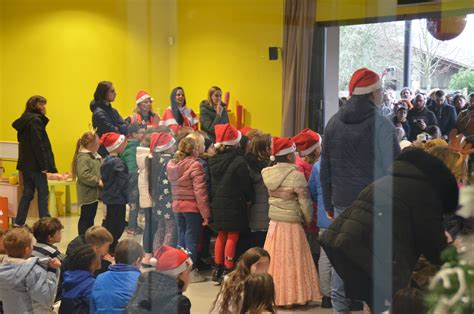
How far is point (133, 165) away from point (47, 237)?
26.8 inches

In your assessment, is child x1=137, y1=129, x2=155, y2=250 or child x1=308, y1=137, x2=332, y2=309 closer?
child x1=308, y1=137, x2=332, y2=309

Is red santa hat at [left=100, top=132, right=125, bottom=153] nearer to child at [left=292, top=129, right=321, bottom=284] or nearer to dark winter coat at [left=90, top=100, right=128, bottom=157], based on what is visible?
dark winter coat at [left=90, top=100, right=128, bottom=157]

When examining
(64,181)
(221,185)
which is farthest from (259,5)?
(64,181)

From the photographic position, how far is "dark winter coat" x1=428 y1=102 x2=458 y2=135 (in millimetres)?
2881

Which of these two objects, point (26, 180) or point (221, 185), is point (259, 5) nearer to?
point (221, 185)

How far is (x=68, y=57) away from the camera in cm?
620

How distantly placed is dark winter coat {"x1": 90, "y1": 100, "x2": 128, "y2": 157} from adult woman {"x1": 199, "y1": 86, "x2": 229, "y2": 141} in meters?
0.54

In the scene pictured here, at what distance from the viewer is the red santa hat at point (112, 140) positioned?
4.82 metres

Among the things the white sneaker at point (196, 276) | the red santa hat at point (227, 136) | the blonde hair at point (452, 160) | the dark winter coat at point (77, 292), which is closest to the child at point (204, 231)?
the red santa hat at point (227, 136)

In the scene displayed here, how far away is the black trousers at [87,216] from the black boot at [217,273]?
904 mm

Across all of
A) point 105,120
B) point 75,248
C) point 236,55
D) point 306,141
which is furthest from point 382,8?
point 105,120

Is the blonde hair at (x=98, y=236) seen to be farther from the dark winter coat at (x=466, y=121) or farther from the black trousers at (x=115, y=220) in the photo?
the dark winter coat at (x=466, y=121)

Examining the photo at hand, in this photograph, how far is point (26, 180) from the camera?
6.19 metres

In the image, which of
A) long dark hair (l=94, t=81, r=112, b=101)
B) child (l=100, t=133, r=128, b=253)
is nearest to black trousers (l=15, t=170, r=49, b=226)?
long dark hair (l=94, t=81, r=112, b=101)
